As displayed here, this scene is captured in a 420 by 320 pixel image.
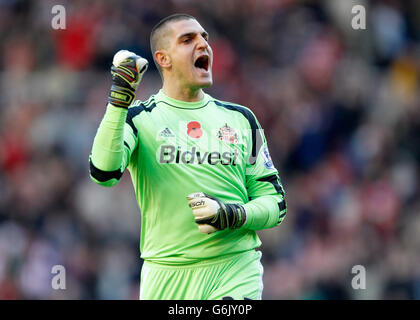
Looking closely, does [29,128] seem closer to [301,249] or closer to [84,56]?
[84,56]

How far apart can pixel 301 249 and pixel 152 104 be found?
5.75 metres

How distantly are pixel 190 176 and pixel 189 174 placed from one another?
0.05ft

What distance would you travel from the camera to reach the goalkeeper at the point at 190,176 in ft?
19.4

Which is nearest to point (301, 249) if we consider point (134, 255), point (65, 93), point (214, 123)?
point (134, 255)

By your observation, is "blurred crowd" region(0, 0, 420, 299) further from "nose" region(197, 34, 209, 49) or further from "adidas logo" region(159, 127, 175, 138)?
"nose" region(197, 34, 209, 49)

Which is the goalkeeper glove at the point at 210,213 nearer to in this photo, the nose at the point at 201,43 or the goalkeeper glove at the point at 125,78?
the goalkeeper glove at the point at 125,78

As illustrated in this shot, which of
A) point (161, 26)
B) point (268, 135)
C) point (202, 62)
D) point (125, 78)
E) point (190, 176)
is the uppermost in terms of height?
point (268, 135)

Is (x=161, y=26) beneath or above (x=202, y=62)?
above

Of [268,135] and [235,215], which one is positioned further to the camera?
[268,135]

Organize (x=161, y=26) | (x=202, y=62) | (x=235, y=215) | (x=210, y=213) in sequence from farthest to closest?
(x=161, y=26) < (x=202, y=62) < (x=235, y=215) < (x=210, y=213)

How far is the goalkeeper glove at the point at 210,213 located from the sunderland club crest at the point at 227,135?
0.64m

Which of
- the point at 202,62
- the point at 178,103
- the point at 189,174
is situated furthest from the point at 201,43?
the point at 189,174

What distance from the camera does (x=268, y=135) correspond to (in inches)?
487

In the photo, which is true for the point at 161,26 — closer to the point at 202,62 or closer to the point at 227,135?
the point at 202,62
